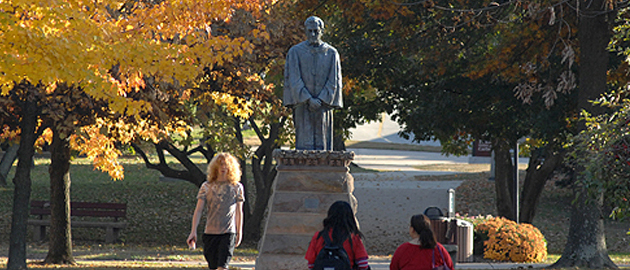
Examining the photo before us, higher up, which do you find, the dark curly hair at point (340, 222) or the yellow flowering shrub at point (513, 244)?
the dark curly hair at point (340, 222)

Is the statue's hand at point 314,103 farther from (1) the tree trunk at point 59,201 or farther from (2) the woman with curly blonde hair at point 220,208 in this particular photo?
(1) the tree trunk at point 59,201

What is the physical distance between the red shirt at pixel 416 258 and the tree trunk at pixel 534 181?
15.2 metres

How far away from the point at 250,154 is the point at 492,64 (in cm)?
701

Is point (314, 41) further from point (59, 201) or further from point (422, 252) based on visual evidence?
point (59, 201)

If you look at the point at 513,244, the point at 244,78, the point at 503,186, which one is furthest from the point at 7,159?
the point at 513,244

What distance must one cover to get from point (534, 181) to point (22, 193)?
13674mm

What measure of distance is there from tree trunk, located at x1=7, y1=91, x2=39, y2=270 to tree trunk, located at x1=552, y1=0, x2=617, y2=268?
924 centimetres

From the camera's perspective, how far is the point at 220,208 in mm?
7520

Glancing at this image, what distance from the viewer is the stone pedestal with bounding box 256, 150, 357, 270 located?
849 cm

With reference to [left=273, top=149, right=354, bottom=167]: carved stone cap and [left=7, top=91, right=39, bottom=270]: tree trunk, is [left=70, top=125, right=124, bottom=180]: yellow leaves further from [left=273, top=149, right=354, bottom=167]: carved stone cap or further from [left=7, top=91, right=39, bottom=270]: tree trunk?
[left=273, top=149, right=354, bottom=167]: carved stone cap

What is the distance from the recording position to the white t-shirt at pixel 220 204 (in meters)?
7.52

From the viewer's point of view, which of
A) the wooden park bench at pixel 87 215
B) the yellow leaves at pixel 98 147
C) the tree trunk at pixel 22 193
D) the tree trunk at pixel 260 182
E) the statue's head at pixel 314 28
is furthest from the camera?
the wooden park bench at pixel 87 215

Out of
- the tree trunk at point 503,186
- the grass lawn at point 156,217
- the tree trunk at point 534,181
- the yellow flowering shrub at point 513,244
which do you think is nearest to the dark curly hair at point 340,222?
the yellow flowering shrub at point 513,244

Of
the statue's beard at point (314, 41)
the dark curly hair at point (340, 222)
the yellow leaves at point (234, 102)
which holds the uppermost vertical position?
the statue's beard at point (314, 41)
